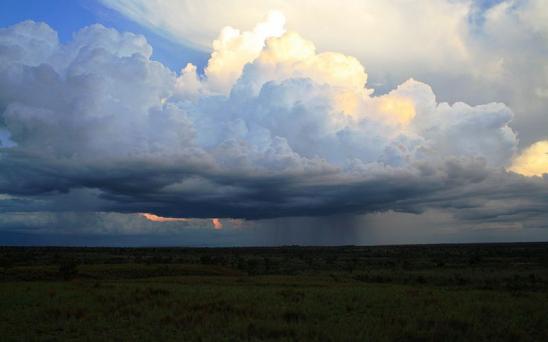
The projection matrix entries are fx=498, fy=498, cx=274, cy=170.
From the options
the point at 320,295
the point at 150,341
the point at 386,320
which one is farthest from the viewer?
the point at 320,295

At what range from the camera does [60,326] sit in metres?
22.5

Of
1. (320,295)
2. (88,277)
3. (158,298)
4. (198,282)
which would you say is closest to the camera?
(158,298)

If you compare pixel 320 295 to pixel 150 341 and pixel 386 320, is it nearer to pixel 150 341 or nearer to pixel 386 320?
pixel 386 320

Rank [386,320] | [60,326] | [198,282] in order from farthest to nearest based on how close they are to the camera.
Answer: [198,282] < [386,320] < [60,326]

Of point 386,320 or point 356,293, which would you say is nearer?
point 386,320

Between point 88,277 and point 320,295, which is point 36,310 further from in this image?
point 88,277

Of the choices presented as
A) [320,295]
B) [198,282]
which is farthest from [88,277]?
[320,295]

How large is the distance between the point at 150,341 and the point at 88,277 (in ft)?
108

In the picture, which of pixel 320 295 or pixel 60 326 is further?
pixel 320 295

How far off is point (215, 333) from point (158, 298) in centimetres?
1089

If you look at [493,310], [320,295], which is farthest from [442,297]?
[320,295]

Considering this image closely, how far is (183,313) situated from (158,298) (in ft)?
18.7

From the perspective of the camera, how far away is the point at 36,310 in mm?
26375

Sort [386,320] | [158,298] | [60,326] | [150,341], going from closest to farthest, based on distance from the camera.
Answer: [150,341], [60,326], [386,320], [158,298]
